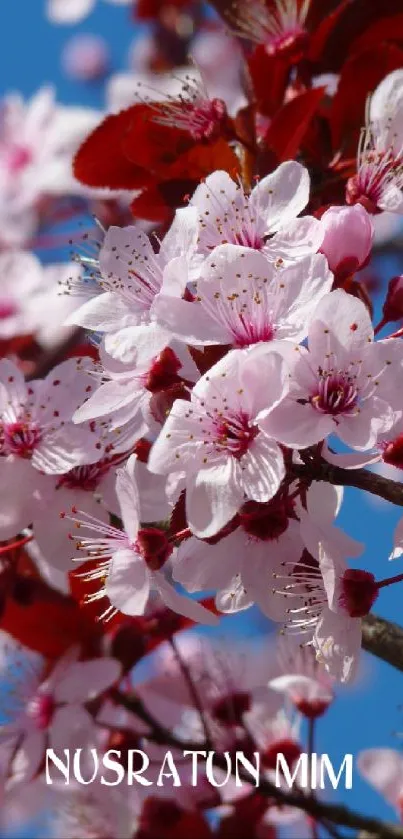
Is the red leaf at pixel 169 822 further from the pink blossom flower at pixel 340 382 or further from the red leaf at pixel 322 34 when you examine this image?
the red leaf at pixel 322 34

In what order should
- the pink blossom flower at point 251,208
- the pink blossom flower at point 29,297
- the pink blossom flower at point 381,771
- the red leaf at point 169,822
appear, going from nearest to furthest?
the pink blossom flower at point 251,208, the red leaf at point 169,822, the pink blossom flower at point 381,771, the pink blossom flower at point 29,297

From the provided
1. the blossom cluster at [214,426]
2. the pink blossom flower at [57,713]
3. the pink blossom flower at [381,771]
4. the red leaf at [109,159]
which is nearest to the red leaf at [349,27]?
the blossom cluster at [214,426]

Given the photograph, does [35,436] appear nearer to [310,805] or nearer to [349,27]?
[310,805]

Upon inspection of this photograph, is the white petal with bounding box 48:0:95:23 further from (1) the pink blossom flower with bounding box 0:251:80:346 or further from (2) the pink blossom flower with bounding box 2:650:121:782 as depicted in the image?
(2) the pink blossom flower with bounding box 2:650:121:782

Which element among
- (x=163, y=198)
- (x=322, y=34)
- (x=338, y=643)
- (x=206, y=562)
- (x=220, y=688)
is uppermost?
(x=322, y=34)

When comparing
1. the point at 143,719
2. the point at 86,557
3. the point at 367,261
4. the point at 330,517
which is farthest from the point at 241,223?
the point at 143,719

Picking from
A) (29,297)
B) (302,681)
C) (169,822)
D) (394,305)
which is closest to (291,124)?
(394,305)

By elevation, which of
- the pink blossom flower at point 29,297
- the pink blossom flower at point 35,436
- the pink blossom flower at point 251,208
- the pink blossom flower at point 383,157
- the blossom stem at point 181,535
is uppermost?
the pink blossom flower at point 251,208
